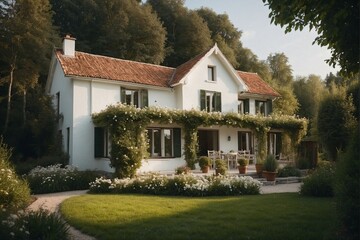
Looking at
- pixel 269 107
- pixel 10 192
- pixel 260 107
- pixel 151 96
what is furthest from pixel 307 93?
pixel 10 192

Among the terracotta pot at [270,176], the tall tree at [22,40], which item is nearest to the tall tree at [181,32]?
the tall tree at [22,40]

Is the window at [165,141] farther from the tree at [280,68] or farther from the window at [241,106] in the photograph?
the tree at [280,68]

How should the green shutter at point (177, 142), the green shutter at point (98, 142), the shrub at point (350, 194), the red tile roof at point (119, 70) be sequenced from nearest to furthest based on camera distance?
the shrub at point (350, 194), the green shutter at point (98, 142), the red tile roof at point (119, 70), the green shutter at point (177, 142)

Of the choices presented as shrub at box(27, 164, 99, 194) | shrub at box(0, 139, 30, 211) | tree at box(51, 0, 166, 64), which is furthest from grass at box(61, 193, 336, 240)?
tree at box(51, 0, 166, 64)

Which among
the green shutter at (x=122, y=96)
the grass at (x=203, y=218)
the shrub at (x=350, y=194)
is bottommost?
the grass at (x=203, y=218)

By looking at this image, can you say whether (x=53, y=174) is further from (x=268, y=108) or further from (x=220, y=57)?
(x=268, y=108)

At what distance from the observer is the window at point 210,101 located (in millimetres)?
25656

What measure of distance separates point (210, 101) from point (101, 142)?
8909 millimetres

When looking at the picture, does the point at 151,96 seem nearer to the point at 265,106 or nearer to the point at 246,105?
the point at 246,105

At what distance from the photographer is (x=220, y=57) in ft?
87.0

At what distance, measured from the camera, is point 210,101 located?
26.1 metres

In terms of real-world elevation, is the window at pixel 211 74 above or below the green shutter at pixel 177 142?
above

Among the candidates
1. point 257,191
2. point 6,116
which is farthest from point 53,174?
point 6,116

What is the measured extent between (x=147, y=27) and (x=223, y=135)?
1833 centimetres
